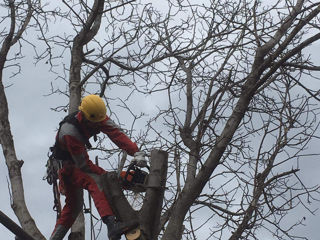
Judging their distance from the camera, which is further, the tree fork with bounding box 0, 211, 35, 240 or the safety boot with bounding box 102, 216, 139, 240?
the safety boot with bounding box 102, 216, 139, 240

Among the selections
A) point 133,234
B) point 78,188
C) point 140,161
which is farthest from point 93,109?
point 133,234

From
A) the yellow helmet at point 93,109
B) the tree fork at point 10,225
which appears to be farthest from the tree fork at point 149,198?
the tree fork at point 10,225

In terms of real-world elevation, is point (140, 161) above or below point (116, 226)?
above

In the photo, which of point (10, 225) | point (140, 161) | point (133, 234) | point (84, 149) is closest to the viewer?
point (10, 225)

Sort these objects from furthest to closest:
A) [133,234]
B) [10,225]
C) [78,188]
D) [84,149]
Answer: [78,188] < [84,149] < [133,234] < [10,225]

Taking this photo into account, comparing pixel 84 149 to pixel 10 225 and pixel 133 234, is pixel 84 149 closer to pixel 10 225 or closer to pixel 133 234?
pixel 133 234

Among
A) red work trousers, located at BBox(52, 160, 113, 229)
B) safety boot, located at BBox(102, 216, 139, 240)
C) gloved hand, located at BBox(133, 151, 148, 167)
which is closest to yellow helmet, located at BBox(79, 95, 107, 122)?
red work trousers, located at BBox(52, 160, 113, 229)

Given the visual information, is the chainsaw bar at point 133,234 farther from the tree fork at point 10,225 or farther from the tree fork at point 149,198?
the tree fork at point 10,225

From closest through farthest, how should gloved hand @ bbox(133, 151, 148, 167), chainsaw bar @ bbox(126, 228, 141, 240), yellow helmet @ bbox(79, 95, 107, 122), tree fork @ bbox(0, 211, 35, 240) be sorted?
1. tree fork @ bbox(0, 211, 35, 240)
2. chainsaw bar @ bbox(126, 228, 141, 240)
3. gloved hand @ bbox(133, 151, 148, 167)
4. yellow helmet @ bbox(79, 95, 107, 122)

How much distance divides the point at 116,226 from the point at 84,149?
1005mm

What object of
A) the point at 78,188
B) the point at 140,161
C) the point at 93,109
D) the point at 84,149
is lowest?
the point at 140,161

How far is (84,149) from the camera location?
5.36 m

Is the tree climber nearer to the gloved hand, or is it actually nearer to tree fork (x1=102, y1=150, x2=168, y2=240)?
the gloved hand

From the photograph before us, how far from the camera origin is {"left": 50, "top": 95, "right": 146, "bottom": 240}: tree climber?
199 inches
